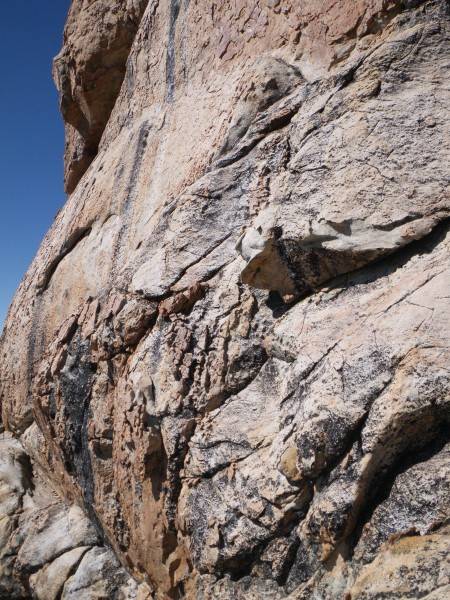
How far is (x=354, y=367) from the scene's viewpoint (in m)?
3.80

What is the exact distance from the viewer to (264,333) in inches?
197

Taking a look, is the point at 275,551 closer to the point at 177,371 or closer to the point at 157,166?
Answer: the point at 177,371

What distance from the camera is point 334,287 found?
4516 mm

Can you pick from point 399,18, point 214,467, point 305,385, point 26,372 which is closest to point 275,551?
point 214,467

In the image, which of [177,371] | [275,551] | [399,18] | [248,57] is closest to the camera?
[275,551]

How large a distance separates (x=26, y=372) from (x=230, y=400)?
6.39m

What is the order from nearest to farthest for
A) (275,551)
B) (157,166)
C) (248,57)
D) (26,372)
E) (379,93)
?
1. (275,551)
2. (379,93)
3. (248,57)
4. (157,166)
5. (26,372)

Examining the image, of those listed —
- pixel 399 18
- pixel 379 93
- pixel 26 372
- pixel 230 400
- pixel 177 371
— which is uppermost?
pixel 26 372

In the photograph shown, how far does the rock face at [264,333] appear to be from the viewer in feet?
11.8

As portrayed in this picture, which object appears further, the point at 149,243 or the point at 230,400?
the point at 149,243

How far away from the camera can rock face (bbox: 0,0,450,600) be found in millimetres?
3598

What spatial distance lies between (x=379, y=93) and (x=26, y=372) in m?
8.24

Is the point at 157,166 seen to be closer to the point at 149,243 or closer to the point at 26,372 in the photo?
the point at 149,243

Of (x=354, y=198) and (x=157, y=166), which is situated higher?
(x=157, y=166)
